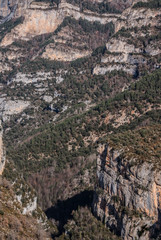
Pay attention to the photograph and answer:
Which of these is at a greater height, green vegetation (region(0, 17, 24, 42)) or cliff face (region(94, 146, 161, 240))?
cliff face (region(94, 146, 161, 240))

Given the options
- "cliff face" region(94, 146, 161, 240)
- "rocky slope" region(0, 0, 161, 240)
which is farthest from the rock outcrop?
"cliff face" region(94, 146, 161, 240)

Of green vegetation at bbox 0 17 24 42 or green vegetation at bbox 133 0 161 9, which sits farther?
green vegetation at bbox 0 17 24 42

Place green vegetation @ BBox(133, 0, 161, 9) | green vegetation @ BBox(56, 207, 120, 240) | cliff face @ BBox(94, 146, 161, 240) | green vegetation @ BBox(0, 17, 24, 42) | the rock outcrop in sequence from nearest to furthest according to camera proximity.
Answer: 1. cliff face @ BBox(94, 146, 161, 240)
2. green vegetation @ BBox(56, 207, 120, 240)
3. the rock outcrop
4. green vegetation @ BBox(133, 0, 161, 9)
5. green vegetation @ BBox(0, 17, 24, 42)

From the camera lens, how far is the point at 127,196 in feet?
168

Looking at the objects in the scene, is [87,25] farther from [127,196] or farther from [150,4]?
[127,196]

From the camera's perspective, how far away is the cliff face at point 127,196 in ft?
158

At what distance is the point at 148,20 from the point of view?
150m

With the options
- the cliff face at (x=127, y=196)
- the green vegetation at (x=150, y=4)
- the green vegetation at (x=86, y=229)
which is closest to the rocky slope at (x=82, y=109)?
the cliff face at (x=127, y=196)

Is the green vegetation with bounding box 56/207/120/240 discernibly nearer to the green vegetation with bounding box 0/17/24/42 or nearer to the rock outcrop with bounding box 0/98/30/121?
the rock outcrop with bounding box 0/98/30/121

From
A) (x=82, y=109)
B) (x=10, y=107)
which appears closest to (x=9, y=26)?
(x=10, y=107)

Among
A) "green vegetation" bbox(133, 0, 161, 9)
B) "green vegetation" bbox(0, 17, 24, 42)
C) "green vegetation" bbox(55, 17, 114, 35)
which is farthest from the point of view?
"green vegetation" bbox(0, 17, 24, 42)

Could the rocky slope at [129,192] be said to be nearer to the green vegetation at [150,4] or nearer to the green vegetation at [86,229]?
the green vegetation at [86,229]

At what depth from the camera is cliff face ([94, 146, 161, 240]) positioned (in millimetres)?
48156

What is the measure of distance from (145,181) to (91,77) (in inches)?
3986
